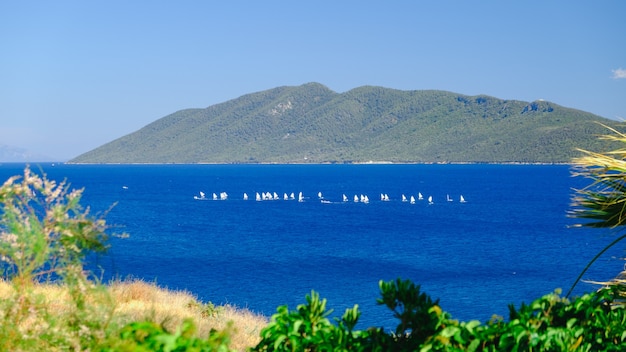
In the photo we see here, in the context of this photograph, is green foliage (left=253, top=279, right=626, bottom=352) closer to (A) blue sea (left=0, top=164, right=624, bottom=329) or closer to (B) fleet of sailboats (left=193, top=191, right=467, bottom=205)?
(A) blue sea (left=0, top=164, right=624, bottom=329)

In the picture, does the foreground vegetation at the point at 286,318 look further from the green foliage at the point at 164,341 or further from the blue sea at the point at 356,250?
the blue sea at the point at 356,250

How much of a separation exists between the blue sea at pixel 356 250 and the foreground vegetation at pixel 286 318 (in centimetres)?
431

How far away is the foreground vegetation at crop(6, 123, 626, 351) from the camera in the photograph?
3.16m

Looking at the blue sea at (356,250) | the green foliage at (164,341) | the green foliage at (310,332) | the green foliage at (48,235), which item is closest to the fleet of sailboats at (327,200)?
the blue sea at (356,250)

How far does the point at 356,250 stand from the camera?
47.7 meters

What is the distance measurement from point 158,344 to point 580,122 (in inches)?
6306

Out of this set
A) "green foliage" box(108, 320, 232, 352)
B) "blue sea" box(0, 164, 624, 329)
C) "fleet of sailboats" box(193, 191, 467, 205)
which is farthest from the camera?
"fleet of sailboats" box(193, 191, 467, 205)

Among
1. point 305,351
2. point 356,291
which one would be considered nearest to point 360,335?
point 305,351

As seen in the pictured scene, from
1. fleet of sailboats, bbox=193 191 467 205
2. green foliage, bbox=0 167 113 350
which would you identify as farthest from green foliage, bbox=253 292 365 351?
fleet of sailboats, bbox=193 191 467 205

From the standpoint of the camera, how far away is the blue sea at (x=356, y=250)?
3212 centimetres

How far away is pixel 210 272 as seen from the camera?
127ft

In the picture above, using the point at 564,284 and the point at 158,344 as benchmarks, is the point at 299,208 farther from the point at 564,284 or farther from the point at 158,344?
the point at 158,344

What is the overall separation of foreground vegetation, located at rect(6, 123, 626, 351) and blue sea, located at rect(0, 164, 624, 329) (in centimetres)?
431

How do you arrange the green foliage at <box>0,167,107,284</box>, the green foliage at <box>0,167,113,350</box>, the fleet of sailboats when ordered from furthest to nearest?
the fleet of sailboats, the green foliage at <box>0,167,107,284</box>, the green foliage at <box>0,167,113,350</box>
